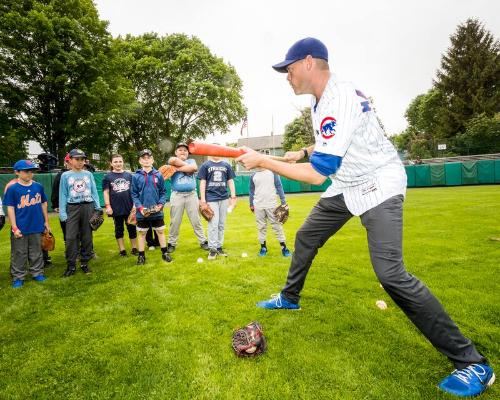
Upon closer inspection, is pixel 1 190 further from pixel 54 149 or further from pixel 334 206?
pixel 334 206

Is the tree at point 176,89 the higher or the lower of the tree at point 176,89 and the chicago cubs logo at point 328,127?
the higher

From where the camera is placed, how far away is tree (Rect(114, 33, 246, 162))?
116 feet

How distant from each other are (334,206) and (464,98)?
165ft

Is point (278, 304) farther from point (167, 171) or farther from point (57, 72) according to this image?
point (57, 72)

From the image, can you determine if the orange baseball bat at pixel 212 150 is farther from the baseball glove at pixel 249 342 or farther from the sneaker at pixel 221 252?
the sneaker at pixel 221 252

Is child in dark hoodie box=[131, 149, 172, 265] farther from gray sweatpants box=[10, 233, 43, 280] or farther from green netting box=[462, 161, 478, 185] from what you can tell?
green netting box=[462, 161, 478, 185]

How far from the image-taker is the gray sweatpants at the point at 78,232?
6027 millimetres

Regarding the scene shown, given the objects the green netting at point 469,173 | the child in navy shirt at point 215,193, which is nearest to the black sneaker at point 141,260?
the child in navy shirt at point 215,193

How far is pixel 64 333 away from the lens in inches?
138

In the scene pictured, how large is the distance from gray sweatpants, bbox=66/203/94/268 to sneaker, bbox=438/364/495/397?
617cm

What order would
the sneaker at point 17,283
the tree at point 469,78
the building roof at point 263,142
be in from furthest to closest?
the building roof at point 263,142 < the tree at point 469,78 < the sneaker at point 17,283

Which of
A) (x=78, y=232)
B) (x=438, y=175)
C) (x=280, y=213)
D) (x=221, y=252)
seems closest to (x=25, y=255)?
(x=78, y=232)

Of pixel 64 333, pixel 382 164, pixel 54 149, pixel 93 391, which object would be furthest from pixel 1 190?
pixel 382 164

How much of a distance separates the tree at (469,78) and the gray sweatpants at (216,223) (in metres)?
44.3
